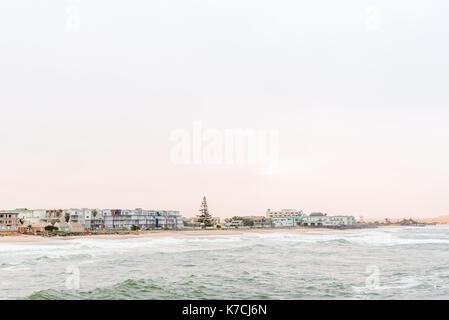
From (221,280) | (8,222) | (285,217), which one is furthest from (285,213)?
(221,280)

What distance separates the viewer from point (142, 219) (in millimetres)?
126625

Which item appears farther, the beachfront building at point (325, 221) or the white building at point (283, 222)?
the beachfront building at point (325, 221)

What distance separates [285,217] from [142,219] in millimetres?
76663

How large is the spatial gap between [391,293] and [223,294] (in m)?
7.80

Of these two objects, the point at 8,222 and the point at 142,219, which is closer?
the point at 8,222

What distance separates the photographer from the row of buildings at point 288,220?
167 metres

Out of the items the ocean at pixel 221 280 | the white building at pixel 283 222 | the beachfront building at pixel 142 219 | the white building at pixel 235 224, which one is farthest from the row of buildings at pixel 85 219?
the ocean at pixel 221 280

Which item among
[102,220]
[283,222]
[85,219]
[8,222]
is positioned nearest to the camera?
[8,222]

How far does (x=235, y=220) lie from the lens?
171 m

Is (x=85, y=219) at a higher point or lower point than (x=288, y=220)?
higher

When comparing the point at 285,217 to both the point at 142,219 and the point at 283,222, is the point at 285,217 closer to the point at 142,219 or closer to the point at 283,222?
the point at 283,222

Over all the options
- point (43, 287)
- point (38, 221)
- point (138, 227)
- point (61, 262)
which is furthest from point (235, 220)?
point (43, 287)

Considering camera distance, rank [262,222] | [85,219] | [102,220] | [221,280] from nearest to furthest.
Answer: [221,280], [85,219], [102,220], [262,222]

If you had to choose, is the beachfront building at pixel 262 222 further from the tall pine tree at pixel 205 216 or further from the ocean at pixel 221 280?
the ocean at pixel 221 280
